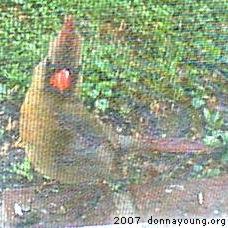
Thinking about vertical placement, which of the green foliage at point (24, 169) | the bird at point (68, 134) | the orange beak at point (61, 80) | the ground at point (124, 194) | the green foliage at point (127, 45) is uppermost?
the green foliage at point (127, 45)

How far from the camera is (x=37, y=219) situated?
770 mm

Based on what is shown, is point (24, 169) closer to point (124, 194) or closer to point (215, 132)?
point (124, 194)

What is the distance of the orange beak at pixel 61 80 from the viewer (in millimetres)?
718

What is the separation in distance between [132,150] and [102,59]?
0.16 metres

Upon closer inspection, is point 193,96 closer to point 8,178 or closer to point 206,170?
point 206,170

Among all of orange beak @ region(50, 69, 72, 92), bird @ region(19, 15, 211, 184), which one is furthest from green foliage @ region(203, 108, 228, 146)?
orange beak @ region(50, 69, 72, 92)

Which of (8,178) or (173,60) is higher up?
(173,60)

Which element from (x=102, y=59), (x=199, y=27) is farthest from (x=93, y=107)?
(x=199, y=27)

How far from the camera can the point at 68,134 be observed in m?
0.75

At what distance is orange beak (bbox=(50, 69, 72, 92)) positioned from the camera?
28.3 inches

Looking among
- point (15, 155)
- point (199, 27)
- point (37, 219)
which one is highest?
point (199, 27)

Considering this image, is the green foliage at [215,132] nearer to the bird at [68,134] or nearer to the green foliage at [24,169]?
the bird at [68,134]

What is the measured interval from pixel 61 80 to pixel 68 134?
9 cm

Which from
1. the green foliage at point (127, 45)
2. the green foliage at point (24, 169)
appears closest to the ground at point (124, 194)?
the green foliage at point (24, 169)
